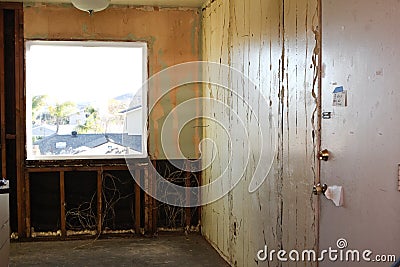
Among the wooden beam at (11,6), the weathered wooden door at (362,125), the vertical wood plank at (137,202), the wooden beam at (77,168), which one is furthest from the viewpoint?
the vertical wood plank at (137,202)

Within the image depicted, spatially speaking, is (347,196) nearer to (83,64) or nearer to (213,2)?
(213,2)

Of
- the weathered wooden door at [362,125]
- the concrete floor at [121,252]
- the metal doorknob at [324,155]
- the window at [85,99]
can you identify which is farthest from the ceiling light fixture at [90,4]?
the metal doorknob at [324,155]

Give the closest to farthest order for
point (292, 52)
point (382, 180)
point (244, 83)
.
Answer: point (382, 180) < point (292, 52) < point (244, 83)

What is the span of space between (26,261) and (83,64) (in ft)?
7.21

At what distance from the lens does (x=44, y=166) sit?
5.60 m

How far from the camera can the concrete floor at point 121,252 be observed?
15.6 feet

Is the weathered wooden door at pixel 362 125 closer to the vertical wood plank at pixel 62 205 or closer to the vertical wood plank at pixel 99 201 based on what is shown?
the vertical wood plank at pixel 99 201

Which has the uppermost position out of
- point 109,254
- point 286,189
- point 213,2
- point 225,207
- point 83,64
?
point 213,2

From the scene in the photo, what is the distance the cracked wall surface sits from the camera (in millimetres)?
2879

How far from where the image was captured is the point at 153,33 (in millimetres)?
5789

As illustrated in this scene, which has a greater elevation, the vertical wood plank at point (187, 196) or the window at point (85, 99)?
the window at point (85, 99)

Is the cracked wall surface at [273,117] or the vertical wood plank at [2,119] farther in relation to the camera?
the vertical wood plank at [2,119]

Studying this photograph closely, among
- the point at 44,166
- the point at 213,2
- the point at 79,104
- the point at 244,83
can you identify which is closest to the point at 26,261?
the point at 44,166

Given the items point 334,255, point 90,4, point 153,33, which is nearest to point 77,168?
point 153,33
